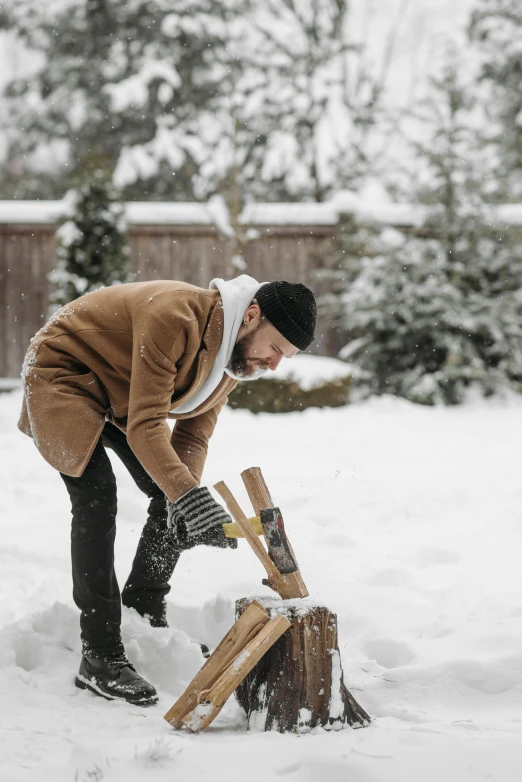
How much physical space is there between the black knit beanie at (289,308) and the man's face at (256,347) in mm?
26

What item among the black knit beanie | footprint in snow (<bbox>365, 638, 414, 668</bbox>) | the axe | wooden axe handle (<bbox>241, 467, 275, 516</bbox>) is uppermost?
the black knit beanie

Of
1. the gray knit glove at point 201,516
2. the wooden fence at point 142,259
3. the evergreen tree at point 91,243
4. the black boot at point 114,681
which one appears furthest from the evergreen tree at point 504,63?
the black boot at point 114,681

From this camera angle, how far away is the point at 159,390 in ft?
7.72

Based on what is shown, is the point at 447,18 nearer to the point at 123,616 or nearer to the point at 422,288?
the point at 422,288

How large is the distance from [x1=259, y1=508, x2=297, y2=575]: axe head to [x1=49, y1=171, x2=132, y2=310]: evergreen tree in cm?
645

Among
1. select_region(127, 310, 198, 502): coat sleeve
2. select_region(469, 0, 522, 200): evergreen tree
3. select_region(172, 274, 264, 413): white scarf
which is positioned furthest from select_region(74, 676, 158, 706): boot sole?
select_region(469, 0, 522, 200): evergreen tree

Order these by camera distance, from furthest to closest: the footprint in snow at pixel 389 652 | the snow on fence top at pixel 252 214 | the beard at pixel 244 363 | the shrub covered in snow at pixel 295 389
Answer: the snow on fence top at pixel 252 214 → the shrub covered in snow at pixel 295 389 → the footprint in snow at pixel 389 652 → the beard at pixel 244 363

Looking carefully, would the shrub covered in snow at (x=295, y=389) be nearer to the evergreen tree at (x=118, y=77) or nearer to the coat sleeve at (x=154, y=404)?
the coat sleeve at (x=154, y=404)

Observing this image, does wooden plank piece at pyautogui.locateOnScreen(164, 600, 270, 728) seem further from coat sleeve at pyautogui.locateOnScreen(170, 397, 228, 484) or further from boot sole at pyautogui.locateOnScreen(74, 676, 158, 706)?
coat sleeve at pyautogui.locateOnScreen(170, 397, 228, 484)

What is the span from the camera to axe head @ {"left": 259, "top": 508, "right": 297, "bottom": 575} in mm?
2395

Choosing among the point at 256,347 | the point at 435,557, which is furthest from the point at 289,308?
the point at 435,557

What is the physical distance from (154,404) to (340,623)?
1.26m

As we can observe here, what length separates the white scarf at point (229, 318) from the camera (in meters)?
2.49

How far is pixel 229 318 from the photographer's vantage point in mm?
2484
